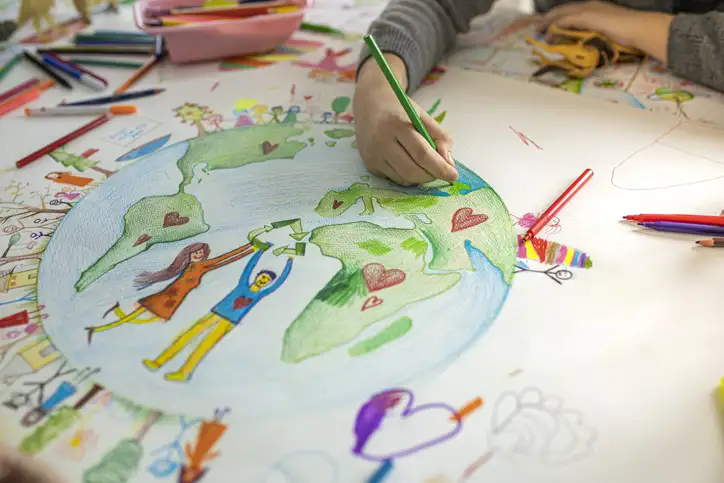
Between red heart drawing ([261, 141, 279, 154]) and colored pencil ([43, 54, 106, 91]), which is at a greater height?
colored pencil ([43, 54, 106, 91])

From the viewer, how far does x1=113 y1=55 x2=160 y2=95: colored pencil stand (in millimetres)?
847

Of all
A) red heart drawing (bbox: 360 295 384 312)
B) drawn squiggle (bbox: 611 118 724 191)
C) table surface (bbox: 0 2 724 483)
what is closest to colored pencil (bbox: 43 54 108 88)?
table surface (bbox: 0 2 724 483)

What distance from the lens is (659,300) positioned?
468 mm

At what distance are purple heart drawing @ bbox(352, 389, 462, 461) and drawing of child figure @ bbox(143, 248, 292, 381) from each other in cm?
13

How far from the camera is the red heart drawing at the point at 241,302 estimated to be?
482 millimetres

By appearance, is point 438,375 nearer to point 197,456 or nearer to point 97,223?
point 197,456

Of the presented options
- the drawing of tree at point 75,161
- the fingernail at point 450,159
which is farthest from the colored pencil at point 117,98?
the fingernail at point 450,159

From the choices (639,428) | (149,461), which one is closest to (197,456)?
(149,461)

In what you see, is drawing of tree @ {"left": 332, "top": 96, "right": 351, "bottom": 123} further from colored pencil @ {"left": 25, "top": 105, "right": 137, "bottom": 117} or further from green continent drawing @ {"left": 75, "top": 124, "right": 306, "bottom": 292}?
colored pencil @ {"left": 25, "top": 105, "right": 137, "bottom": 117}

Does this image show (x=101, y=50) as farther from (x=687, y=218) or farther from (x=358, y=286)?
(x=687, y=218)

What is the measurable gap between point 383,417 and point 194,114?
1.76ft

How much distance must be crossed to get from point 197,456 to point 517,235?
13.3 inches

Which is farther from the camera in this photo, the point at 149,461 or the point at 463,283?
the point at 463,283

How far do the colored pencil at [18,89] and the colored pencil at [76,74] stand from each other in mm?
41
